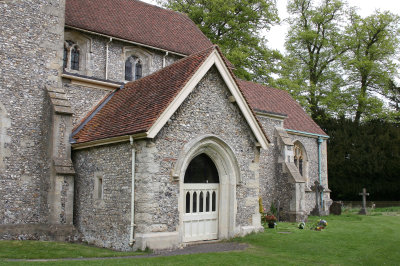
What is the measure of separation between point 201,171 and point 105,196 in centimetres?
333

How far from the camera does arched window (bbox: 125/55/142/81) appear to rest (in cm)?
1945

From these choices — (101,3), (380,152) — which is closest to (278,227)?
(101,3)

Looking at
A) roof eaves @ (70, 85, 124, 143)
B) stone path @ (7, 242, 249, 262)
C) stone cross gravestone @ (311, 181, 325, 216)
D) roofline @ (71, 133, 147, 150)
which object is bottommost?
stone path @ (7, 242, 249, 262)

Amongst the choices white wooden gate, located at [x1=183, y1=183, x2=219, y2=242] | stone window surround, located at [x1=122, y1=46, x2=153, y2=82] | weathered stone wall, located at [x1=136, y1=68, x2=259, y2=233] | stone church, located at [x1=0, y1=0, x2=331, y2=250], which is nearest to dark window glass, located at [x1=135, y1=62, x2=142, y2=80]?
stone window surround, located at [x1=122, y1=46, x2=153, y2=82]

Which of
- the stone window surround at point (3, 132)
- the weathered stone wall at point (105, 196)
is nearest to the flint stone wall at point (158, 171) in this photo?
the weathered stone wall at point (105, 196)

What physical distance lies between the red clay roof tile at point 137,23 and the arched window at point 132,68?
3.33 feet

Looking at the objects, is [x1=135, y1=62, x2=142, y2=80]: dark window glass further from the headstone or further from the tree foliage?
the tree foliage

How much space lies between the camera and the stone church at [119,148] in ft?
39.2

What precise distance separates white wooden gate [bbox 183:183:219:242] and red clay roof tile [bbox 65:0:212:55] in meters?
8.73

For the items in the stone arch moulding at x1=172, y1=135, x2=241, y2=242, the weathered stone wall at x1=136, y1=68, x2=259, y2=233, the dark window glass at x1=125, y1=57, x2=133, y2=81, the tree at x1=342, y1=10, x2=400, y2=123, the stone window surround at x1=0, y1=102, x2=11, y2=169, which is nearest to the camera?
the weathered stone wall at x1=136, y1=68, x2=259, y2=233

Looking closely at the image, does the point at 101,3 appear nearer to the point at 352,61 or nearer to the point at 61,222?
the point at 61,222

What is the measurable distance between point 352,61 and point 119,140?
1221 inches

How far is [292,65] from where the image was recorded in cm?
3959

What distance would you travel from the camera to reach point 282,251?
11.9m
